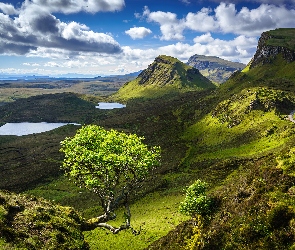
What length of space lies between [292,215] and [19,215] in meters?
23.5

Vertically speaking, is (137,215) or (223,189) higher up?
(223,189)

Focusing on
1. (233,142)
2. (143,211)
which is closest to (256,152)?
(233,142)

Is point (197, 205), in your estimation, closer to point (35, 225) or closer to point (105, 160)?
point (105, 160)

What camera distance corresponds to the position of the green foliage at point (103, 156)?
27562 millimetres

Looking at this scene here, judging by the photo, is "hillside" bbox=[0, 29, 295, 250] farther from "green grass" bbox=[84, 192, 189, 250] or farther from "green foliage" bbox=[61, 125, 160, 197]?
"green foliage" bbox=[61, 125, 160, 197]

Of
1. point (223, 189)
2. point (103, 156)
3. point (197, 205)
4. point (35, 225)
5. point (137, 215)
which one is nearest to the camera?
point (35, 225)

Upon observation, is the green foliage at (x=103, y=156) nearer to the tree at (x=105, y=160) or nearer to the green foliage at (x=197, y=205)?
the tree at (x=105, y=160)

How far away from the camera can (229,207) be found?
29156mm

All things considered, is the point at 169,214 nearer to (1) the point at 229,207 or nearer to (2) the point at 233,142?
(1) the point at 229,207

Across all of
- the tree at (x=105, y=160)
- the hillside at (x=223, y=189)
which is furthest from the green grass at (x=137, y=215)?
the tree at (x=105, y=160)

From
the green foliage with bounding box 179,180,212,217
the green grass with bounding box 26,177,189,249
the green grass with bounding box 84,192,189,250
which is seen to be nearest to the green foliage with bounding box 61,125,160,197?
the green grass with bounding box 26,177,189,249

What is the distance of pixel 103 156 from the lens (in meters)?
27.0

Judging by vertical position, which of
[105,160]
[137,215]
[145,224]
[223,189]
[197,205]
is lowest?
[137,215]

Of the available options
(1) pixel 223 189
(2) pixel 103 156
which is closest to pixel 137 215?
(1) pixel 223 189
